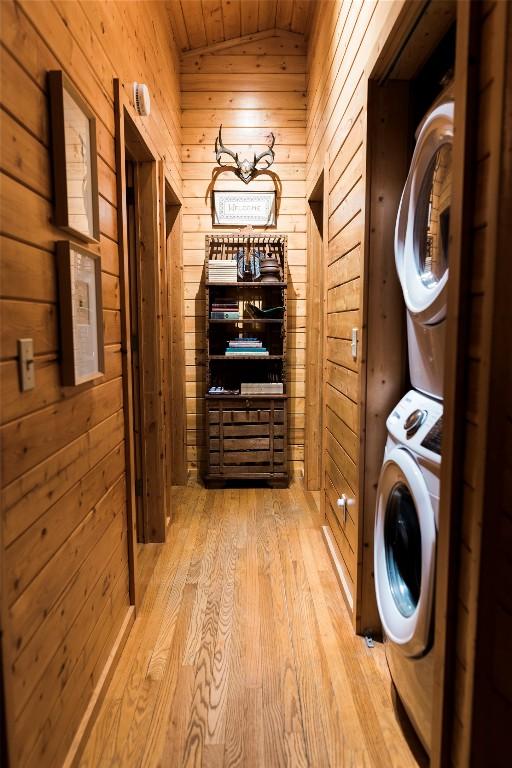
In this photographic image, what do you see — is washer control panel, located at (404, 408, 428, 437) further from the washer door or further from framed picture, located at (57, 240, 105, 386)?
framed picture, located at (57, 240, 105, 386)

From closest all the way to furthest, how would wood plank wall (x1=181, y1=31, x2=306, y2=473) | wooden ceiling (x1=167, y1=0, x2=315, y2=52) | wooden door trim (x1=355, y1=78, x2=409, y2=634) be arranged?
1. wooden door trim (x1=355, y1=78, x2=409, y2=634)
2. wooden ceiling (x1=167, y1=0, x2=315, y2=52)
3. wood plank wall (x1=181, y1=31, x2=306, y2=473)

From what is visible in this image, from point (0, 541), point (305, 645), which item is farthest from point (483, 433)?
point (305, 645)

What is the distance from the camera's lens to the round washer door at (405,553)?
3.97 ft

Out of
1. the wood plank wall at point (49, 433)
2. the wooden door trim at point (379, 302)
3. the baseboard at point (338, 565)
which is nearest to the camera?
the wood plank wall at point (49, 433)

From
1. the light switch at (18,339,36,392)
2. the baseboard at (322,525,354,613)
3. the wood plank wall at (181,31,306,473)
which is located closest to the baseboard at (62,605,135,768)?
the baseboard at (322,525,354,613)

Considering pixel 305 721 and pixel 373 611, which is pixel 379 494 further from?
pixel 305 721

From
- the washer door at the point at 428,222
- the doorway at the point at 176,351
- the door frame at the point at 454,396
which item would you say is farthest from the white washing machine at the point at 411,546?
the doorway at the point at 176,351

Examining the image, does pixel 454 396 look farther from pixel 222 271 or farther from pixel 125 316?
pixel 222 271

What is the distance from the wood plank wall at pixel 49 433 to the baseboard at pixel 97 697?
1.1 inches

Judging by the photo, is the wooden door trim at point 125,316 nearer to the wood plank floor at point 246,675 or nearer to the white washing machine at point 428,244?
the wood plank floor at point 246,675

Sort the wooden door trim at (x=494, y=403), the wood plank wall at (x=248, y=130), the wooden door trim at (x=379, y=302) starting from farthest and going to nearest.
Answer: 1. the wood plank wall at (x=248, y=130)
2. the wooden door trim at (x=379, y=302)
3. the wooden door trim at (x=494, y=403)

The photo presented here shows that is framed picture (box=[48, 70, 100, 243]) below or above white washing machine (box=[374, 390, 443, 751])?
above

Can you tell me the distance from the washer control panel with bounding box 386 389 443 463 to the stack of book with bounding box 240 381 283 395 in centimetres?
201

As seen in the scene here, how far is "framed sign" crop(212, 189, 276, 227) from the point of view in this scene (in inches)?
150
